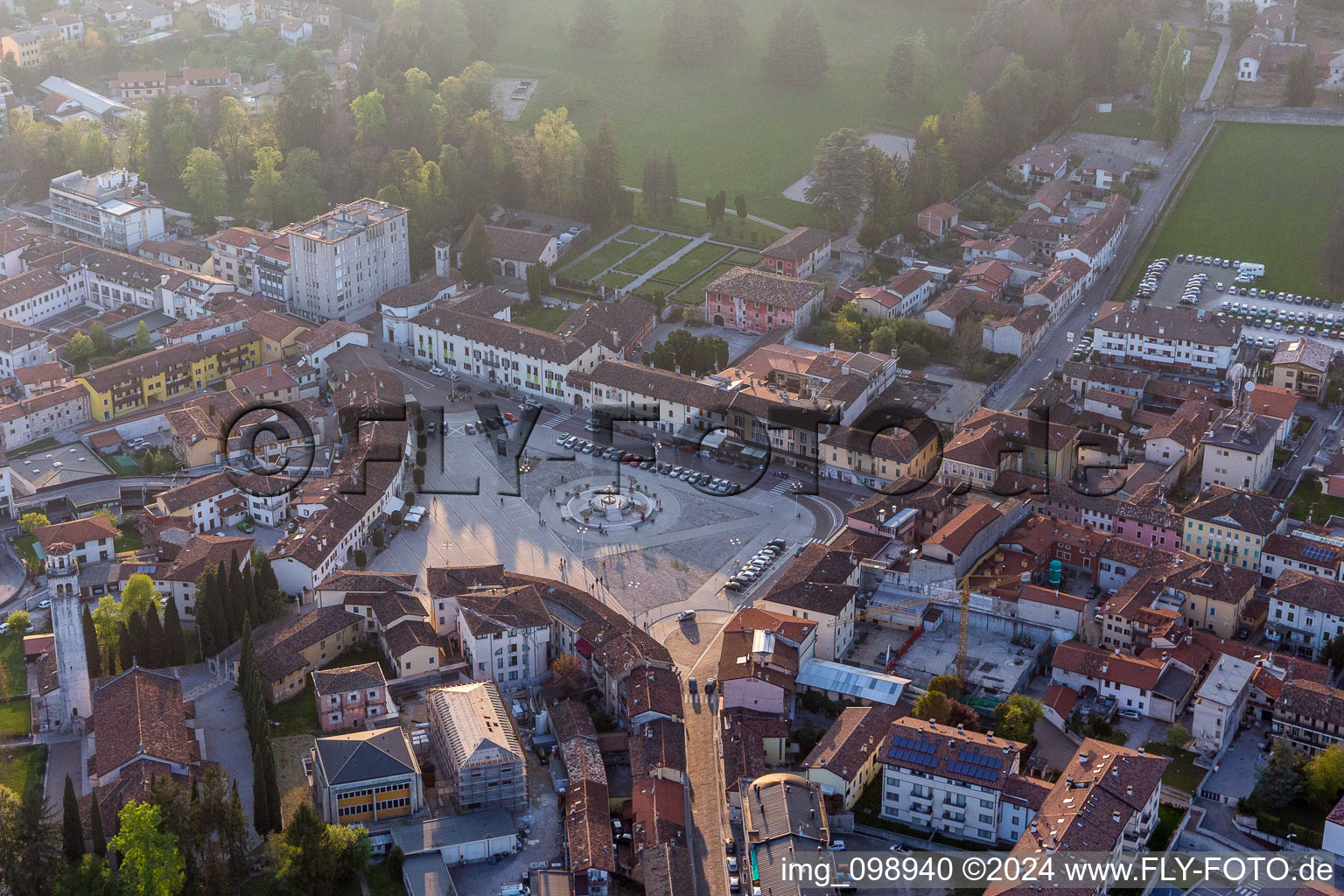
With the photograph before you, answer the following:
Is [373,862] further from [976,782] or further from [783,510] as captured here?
[783,510]

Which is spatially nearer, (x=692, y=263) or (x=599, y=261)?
(x=692, y=263)

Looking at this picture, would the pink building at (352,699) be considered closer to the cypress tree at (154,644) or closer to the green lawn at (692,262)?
the cypress tree at (154,644)

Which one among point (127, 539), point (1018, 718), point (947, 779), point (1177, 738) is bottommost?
point (127, 539)

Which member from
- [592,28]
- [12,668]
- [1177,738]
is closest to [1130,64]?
[592,28]

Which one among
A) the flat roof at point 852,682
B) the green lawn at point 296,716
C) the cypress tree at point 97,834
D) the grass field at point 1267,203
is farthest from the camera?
the grass field at point 1267,203

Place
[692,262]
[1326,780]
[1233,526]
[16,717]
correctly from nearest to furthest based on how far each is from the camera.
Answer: [1326,780] < [16,717] < [1233,526] < [692,262]

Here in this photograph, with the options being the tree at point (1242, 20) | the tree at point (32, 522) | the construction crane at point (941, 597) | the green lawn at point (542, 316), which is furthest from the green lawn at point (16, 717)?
the tree at point (1242, 20)

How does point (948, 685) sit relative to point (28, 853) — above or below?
above

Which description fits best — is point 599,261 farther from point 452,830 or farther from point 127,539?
point 452,830
